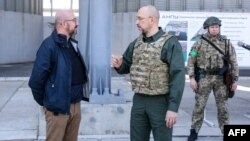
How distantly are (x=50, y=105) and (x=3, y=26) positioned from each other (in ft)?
68.2

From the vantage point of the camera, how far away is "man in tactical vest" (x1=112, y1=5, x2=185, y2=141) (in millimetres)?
4520

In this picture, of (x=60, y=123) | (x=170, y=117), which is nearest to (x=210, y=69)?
(x=170, y=117)

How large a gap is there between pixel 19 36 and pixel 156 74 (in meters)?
22.6

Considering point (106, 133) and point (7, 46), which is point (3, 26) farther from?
point (106, 133)

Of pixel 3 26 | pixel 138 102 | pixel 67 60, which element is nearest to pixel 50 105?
pixel 67 60

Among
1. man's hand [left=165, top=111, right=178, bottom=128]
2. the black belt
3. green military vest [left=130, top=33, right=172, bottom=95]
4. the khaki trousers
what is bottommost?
the khaki trousers

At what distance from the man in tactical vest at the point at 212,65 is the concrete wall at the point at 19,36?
1873 centimetres

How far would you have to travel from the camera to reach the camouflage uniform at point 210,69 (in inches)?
267

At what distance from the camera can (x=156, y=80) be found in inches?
181

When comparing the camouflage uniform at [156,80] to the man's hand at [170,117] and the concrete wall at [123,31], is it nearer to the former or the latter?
the man's hand at [170,117]

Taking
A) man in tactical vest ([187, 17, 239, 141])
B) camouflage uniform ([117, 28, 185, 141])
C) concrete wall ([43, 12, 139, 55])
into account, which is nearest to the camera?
camouflage uniform ([117, 28, 185, 141])

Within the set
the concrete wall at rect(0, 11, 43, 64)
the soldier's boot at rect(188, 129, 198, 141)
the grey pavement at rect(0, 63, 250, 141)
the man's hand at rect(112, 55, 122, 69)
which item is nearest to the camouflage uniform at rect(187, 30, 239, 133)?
the soldier's boot at rect(188, 129, 198, 141)

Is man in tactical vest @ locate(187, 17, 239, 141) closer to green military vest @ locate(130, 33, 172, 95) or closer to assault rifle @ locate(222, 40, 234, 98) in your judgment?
assault rifle @ locate(222, 40, 234, 98)

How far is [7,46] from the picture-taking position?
2484 centimetres
